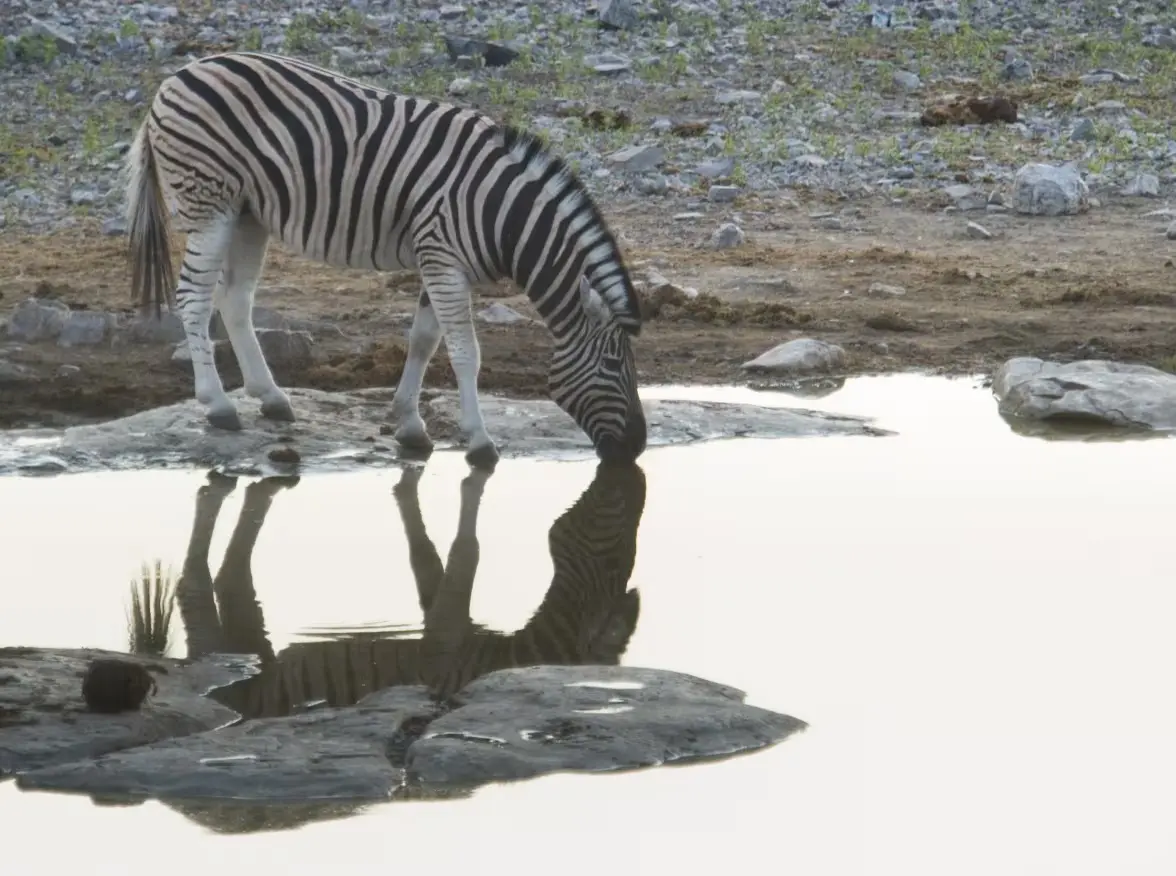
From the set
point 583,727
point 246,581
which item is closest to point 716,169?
point 246,581

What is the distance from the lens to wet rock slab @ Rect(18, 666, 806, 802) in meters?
4.98

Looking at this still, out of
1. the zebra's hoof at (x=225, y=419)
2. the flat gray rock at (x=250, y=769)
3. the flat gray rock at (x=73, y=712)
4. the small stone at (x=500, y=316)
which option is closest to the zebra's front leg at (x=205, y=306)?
the zebra's hoof at (x=225, y=419)

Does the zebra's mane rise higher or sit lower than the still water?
higher

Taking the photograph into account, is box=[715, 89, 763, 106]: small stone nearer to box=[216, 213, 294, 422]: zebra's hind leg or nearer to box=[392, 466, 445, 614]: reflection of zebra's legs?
box=[216, 213, 294, 422]: zebra's hind leg

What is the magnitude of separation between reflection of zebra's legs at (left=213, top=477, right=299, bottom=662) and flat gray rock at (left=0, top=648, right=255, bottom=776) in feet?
1.37

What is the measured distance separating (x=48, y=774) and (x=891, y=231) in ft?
31.9

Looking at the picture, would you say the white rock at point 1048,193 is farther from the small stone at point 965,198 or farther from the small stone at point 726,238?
the small stone at point 726,238

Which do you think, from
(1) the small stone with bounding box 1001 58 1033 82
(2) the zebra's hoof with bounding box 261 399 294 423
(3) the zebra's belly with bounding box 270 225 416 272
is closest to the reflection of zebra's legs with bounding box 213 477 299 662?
(2) the zebra's hoof with bounding box 261 399 294 423

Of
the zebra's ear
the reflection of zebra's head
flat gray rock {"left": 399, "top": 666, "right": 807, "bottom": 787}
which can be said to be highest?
the zebra's ear

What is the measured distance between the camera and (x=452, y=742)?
5.21 m

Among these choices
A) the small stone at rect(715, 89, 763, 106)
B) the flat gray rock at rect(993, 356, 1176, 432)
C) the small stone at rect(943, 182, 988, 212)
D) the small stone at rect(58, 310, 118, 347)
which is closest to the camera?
the flat gray rock at rect(993, 356, 1176, 432)

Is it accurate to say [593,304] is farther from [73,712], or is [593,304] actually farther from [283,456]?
[73,712]

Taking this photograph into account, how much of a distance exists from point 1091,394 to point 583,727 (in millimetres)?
4813

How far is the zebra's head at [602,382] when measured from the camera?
8.46 metres
